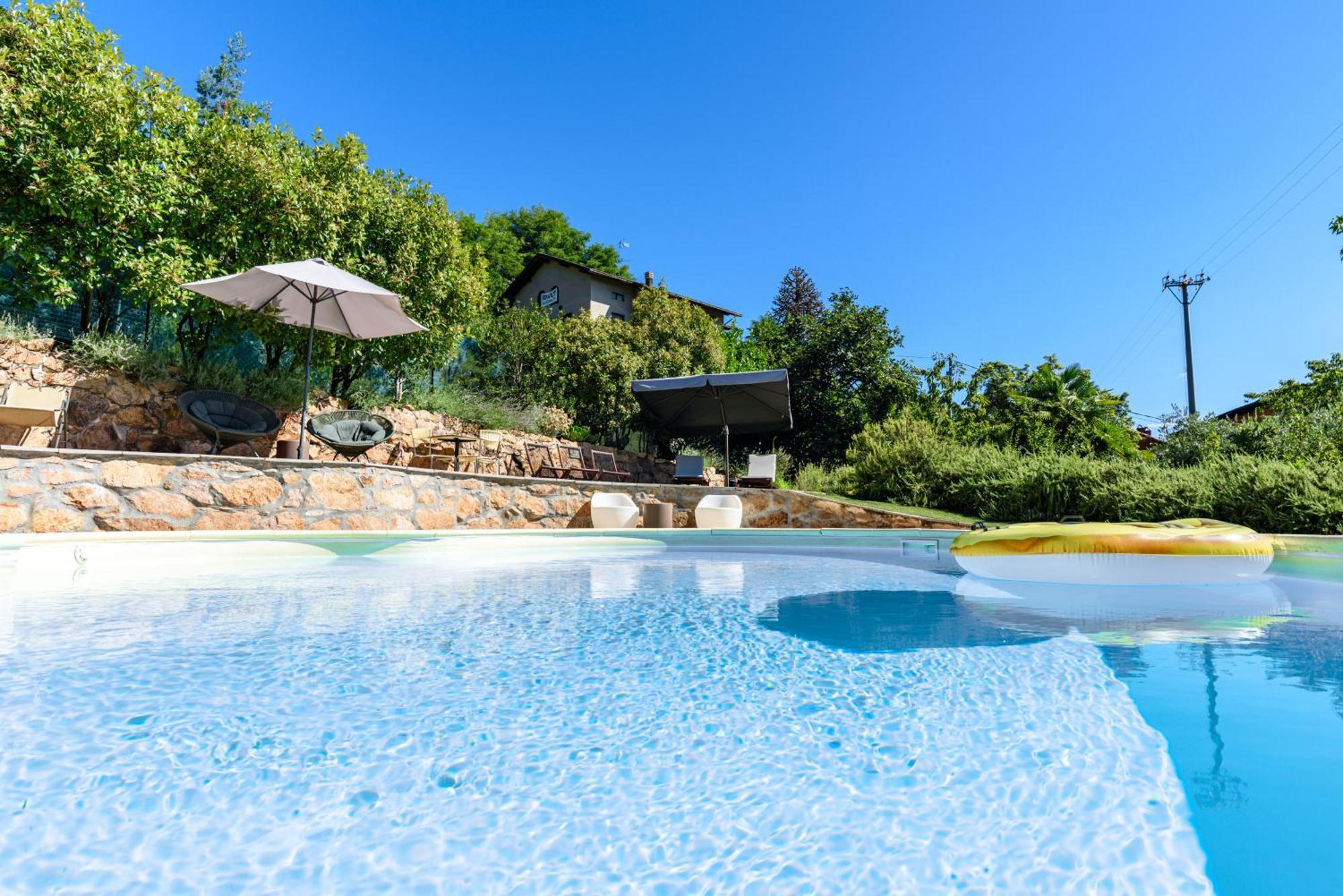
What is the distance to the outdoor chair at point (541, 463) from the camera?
12328 millimetres

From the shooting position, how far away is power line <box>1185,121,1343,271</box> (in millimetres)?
16919

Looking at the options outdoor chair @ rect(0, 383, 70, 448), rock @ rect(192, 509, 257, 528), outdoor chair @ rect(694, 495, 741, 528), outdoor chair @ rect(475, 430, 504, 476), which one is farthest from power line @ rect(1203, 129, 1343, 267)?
outdoor chair @ rect(0, 383, 70, 448)

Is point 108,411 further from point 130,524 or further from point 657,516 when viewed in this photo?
point 657,516

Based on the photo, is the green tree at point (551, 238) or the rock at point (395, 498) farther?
the green tree at point (551, 238)

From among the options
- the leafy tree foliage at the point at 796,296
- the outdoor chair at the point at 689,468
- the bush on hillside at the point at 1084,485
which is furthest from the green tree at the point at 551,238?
the bush on hillside at the point at 1084,485

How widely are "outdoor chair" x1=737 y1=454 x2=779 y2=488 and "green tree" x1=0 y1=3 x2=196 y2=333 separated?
10.0 meters

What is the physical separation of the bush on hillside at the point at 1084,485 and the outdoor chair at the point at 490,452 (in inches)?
276

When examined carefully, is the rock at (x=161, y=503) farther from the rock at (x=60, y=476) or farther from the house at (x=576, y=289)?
the house at (x=576, y=289)

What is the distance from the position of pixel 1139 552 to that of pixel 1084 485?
572cm

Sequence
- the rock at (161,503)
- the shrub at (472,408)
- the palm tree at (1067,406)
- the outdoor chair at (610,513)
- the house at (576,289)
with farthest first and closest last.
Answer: the house at (576,289) < the palm tree at (1067,406) < the shrub at (472,408) < the outdoor chair at (610,513) < the rock at (161,503)

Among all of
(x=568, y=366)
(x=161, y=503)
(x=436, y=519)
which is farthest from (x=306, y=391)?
(x=568, y=366)

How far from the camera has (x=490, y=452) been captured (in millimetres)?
12609

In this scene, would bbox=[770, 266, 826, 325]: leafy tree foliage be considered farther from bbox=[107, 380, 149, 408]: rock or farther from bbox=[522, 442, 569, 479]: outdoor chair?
bbox=[107, 380, 149, 408]: rock

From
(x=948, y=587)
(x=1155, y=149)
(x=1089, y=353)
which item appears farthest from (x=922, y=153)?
(x=948, y=587)
